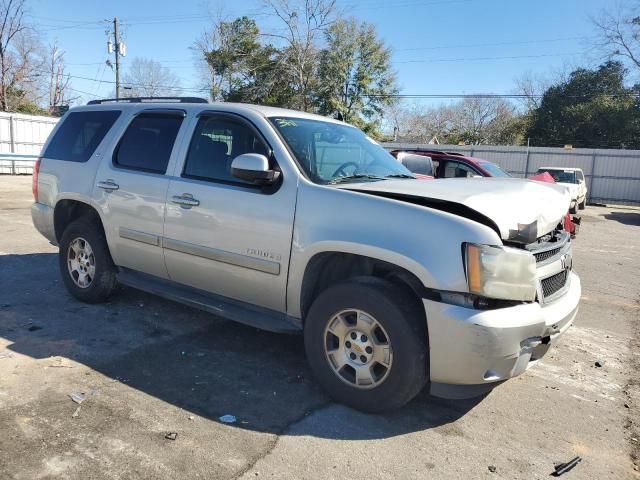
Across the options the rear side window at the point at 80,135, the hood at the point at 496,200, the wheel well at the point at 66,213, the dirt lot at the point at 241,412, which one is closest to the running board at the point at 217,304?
the dirt lot at the point at 241,412

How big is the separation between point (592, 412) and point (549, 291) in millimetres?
938

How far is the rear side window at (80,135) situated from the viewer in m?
5.21

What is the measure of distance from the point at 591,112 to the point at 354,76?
15.5 m

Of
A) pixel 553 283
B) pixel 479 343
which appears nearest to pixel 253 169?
pixel 479 343

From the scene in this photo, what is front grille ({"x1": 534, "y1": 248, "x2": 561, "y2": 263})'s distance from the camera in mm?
3383

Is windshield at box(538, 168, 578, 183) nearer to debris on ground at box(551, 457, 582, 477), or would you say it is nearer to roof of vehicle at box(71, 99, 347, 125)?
roof of vehicle at box(71, 99, 347, 125)

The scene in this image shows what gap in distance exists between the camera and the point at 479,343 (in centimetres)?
295

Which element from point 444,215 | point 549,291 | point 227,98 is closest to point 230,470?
point 444,215

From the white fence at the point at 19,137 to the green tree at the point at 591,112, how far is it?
3097 centimetres

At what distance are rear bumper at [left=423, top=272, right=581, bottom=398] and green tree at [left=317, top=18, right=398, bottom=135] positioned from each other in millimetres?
32759

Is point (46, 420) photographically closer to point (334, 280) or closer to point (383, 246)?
point (334, 280)

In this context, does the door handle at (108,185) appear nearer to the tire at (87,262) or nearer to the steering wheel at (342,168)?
the tire at (87,262)

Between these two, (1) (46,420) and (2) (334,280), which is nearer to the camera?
(1) (46,420)

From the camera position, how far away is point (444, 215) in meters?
3.08
